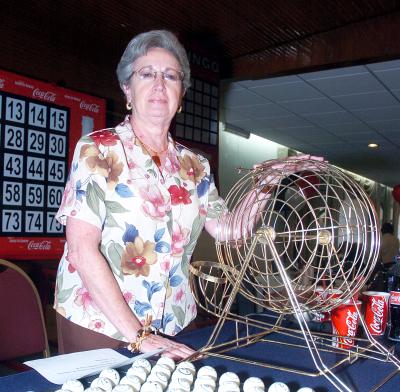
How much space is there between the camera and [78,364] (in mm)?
725

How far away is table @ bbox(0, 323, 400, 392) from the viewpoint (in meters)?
0.67

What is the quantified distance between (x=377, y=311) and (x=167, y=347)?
0.47 metres

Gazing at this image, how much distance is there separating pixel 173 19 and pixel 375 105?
2.27 meters

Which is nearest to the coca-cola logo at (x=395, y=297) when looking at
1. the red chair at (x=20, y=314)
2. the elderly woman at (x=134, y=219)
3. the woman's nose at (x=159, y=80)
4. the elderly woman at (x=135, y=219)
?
the elderly woman at (x=135, y=219)

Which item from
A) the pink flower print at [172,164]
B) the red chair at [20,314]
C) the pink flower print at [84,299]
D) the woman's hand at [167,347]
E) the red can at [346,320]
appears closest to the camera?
the woman's hand at [167,347]

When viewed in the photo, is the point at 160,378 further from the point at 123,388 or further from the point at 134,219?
the point at 134,219

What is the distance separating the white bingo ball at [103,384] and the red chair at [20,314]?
2.35 feet

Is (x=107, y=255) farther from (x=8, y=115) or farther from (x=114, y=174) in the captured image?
(x=8, y=115)

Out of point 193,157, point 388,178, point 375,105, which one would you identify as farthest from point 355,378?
point 388,178

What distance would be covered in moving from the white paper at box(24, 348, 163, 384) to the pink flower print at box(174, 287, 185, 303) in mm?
296

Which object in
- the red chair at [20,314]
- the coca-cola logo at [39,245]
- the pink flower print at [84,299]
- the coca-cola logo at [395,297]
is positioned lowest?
the red chair at [20,314]

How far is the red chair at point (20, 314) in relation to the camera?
4.15ft

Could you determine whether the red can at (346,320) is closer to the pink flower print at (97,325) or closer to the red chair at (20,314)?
the pink flower print at (97,325)

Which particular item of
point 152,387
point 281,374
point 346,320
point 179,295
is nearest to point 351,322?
point 346,320
